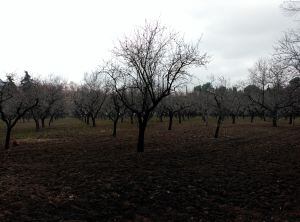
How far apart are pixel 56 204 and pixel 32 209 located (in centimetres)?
82

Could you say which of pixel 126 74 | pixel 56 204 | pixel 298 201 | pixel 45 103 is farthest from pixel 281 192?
pixel 45 103

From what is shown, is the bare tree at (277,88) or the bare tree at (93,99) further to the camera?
the bare tree at (93,99)

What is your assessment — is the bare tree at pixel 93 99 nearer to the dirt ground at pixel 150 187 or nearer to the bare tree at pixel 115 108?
the bare tree at pixel 115 108

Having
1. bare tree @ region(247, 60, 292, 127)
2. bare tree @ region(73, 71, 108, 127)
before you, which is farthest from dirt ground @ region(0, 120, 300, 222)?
bare tree @ region(73, 71, 108, 127)

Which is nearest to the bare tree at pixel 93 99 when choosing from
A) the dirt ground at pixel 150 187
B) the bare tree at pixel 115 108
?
the bare tree at pixel 115 108

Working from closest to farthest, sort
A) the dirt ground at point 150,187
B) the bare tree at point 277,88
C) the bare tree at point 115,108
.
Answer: the dirt ground at point 150,187
the bare tree at point 277,88
the bare tree at point 115,108

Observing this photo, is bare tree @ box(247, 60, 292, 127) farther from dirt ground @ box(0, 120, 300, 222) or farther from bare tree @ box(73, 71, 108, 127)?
bare tree @ box(73, 71, 108, 127)

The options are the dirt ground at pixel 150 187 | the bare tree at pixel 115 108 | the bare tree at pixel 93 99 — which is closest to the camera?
the dirt ground at pixel 150 187

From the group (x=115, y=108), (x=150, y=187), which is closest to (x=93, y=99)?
(x=115, y=108)

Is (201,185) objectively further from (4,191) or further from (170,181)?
(4,191)

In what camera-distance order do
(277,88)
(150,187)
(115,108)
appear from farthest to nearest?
(277,88) → (115,108) → (150,187)

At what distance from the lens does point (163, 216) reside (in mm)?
10180

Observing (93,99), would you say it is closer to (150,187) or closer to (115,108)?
(115,108)

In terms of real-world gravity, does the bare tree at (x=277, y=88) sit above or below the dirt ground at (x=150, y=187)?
above
